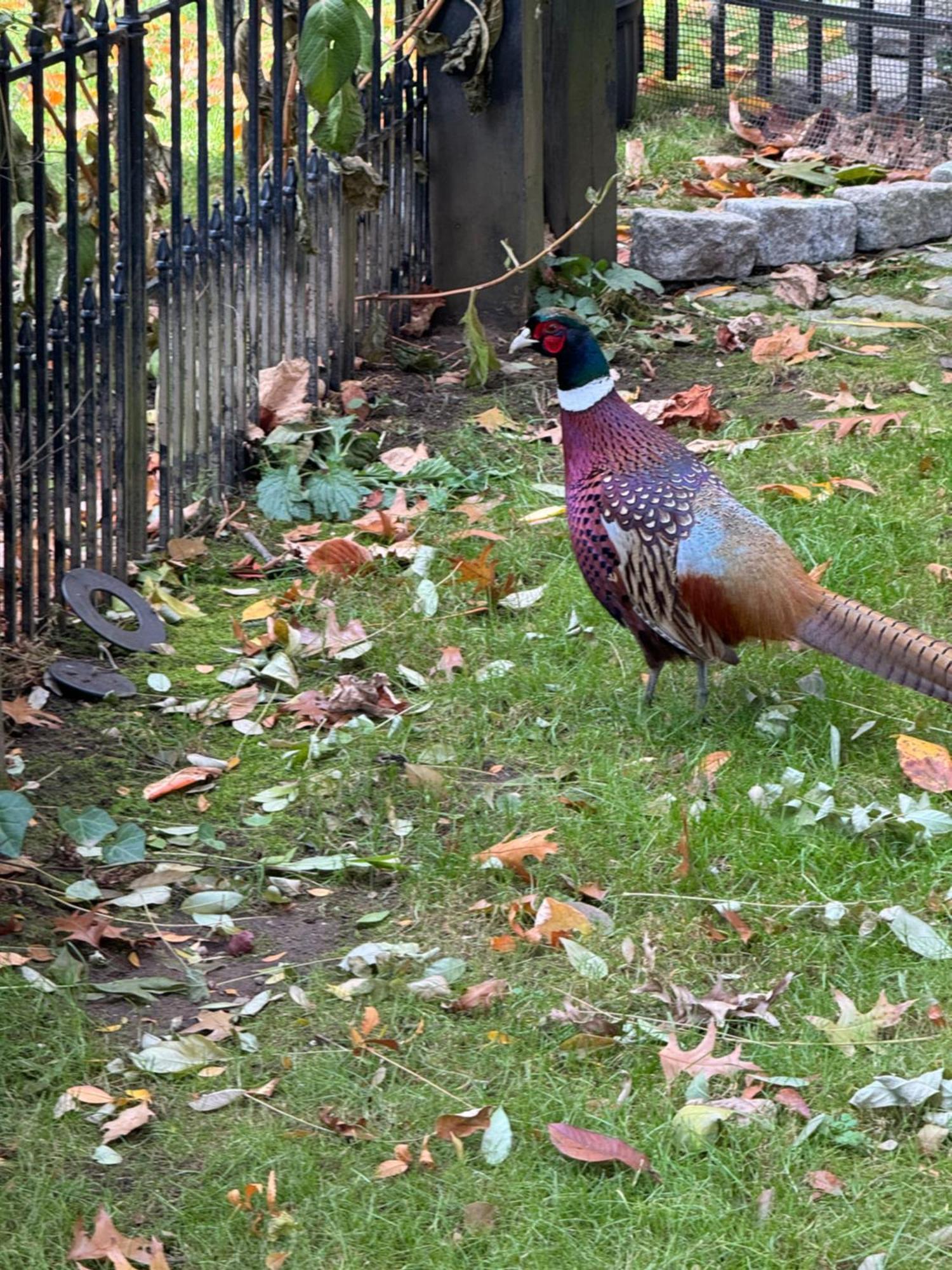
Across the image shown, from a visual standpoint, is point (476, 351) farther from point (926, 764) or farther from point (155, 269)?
point (926, 764)

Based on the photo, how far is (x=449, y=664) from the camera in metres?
4.61

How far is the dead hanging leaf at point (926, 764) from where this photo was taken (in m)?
3.85

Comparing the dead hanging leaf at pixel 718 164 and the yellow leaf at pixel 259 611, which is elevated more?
the dead hanging leaf at pixel 718 164

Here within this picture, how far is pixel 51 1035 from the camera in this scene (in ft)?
10.4

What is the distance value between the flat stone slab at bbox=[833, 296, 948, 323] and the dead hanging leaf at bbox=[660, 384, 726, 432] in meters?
1.30

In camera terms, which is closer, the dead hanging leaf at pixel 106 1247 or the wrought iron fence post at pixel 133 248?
the dead hanging leaf at pixel 106 1247

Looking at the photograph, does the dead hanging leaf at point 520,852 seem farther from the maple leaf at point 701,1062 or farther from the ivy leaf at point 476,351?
the ivy leaf at point 476,351

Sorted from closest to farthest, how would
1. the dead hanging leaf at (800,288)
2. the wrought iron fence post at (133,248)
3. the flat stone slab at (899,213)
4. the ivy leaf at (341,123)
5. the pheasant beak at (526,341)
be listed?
the pheasant beak at (526,341) → the wrought iron fence post at (133,248) → the ivy leaf at (341,123) → the dead hanging leaf at (800,288) → the flat stone slab at (899,213)

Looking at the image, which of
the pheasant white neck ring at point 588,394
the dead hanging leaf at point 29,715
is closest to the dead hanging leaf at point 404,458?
the pheasant white neck ring at point 588,394

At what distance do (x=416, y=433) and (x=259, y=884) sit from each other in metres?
2.71

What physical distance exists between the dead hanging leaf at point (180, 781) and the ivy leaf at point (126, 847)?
25cm

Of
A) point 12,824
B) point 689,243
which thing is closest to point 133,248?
point 12,824

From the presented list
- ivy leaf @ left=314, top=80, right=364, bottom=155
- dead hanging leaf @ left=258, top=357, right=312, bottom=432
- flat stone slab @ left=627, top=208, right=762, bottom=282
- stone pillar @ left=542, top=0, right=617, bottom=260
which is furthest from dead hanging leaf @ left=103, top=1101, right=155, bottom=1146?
flat stone slab @ left=627, top=208, right=762, bottom=282

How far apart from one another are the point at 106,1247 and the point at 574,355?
2.57 metres
